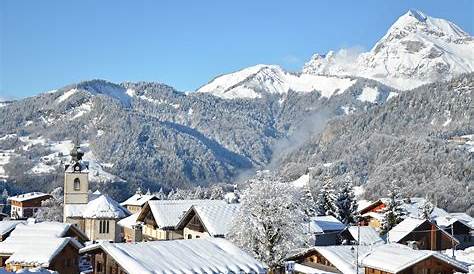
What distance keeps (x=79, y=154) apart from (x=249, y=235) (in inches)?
2273

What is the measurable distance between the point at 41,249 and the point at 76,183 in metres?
52.9

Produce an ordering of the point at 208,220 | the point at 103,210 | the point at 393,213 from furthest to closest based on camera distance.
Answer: the point at 393,213 < the point at 103,210 < the point at 208,220

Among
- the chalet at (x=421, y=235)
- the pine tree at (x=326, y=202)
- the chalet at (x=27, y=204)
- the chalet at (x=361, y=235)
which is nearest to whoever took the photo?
the chalet at (x=361, y=235)

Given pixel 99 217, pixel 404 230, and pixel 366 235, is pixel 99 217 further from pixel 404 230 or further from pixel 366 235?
pixel 404 230

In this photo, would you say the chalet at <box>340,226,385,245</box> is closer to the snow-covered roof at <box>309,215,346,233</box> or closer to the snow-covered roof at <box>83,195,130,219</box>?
the snow-covered roof at <box>309,215,346,233</box>

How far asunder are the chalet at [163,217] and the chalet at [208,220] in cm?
216

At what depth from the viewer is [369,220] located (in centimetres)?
10431

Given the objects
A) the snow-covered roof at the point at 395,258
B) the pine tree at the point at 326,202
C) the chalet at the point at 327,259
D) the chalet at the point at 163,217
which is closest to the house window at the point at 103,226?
the chalet at the point at 163,217

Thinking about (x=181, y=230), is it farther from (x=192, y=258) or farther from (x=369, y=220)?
(x=369, y=220)

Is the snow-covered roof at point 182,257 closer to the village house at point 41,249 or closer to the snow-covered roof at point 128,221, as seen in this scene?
the village house at point 41,249

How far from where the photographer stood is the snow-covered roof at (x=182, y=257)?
115ft

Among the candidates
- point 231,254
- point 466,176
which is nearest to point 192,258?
point 231,254

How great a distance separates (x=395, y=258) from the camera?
44.5 m

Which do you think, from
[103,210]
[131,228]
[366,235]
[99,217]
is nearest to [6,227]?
[131,228]
